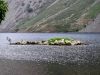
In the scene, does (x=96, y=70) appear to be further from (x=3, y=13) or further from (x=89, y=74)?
(x=3, y=13)

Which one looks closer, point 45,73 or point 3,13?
point 45,73

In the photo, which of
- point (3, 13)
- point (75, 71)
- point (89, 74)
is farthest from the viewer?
point (3, 13)

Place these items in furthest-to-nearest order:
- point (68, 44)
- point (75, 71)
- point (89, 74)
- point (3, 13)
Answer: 1. point (68, 44)
2. point (3, 13)
3. point (75, 71)
4. point (89, 74)

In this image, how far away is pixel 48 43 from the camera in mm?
121750

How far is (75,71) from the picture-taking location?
4397 cm

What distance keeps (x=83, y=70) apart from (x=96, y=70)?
2.40 metres

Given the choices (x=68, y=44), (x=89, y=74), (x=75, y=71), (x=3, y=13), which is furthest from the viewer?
(x=68, y=44)

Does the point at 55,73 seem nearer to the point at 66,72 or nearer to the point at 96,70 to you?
the point at 66,72

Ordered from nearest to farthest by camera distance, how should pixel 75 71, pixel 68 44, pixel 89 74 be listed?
pixel 89 74
pixel 75 71
pixel 68 44

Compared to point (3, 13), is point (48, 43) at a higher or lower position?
lower

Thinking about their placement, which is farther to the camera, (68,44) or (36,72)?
(68,44)

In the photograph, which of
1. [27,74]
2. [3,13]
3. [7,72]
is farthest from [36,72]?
[3,13]

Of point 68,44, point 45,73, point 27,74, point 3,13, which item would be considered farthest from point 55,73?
point 68,44

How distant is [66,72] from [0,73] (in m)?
12.2
